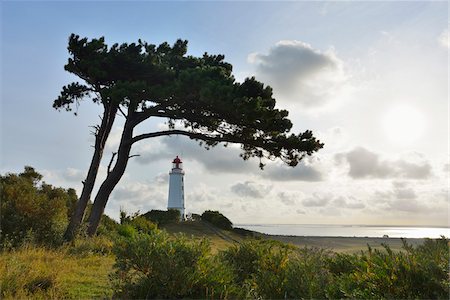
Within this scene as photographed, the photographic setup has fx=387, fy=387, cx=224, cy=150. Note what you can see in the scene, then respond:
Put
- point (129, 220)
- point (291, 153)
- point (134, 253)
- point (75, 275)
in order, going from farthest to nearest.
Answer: point (129, 220)
point (291, 153)
point (75, 275)
point (134, 253)

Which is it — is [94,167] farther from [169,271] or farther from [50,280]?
[169,271]

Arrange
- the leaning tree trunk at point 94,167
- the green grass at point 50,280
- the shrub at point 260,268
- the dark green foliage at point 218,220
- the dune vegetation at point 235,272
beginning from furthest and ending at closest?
1. the dark green foliage at point 218,220
2. the leaning tree trunk at point 94,167
3. the green grass at point 50,280
4. the shrub at point 260,268
5. the dune vegetation at point 235,272

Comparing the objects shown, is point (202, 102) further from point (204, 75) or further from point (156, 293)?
point (156, 293)

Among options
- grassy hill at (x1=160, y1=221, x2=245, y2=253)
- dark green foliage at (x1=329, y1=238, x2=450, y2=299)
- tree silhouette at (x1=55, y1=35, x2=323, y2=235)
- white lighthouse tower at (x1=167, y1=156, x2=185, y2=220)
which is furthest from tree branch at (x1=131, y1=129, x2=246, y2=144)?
white lighthouse tower at (x1=167, y1=156, x2=185, y2=220)

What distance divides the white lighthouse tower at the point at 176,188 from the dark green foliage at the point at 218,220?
2.41 m

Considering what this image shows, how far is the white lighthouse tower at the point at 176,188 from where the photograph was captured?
31.9 m

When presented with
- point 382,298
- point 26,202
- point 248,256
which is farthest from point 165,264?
point 26,202

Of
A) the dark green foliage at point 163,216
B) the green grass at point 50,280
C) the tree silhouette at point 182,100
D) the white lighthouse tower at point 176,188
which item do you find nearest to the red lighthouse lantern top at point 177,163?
the white lighthouse tower at point 176,188

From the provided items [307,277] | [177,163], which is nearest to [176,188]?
[177,163]

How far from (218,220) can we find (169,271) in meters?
23.9

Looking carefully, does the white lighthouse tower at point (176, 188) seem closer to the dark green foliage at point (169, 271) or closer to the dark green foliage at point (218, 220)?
the dark green foliage at point (218, 220)

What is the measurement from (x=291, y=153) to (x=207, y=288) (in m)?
11.2

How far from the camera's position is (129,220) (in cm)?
2256

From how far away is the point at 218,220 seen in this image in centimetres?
2916
